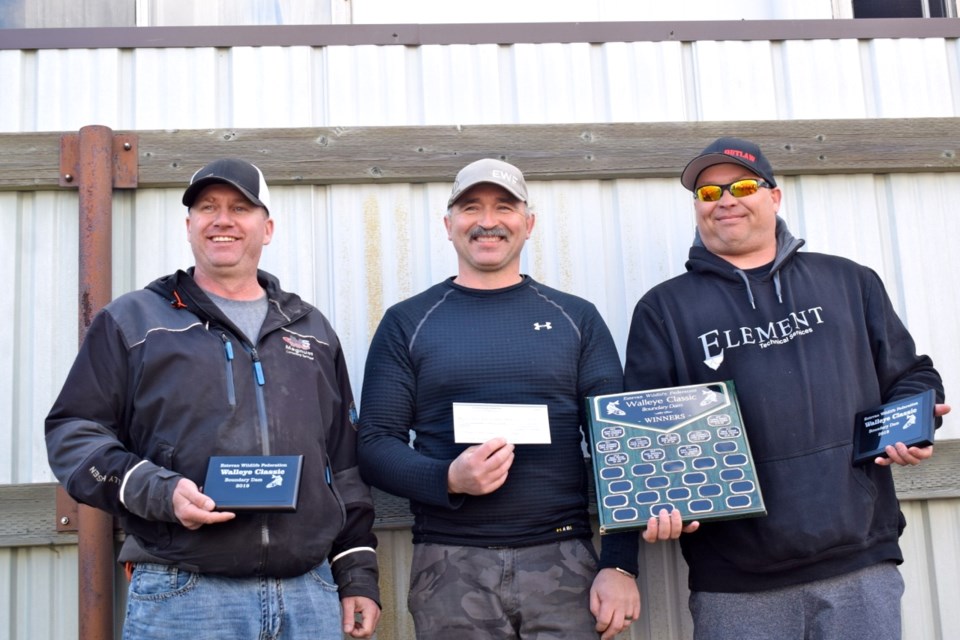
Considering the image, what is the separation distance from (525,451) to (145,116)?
88.3 inches

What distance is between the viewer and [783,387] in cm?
353

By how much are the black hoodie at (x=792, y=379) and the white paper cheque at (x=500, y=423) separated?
50cm

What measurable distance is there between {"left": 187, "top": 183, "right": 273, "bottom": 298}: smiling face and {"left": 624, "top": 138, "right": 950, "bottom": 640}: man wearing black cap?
4.63 ft

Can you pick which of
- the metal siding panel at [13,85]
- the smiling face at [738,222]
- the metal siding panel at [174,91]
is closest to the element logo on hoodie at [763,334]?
the smiling face at [738,222]

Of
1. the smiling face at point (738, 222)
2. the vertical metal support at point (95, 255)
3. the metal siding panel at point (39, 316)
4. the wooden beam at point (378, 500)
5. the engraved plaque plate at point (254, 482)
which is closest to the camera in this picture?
the engraved plaque plate at point (254, 482)

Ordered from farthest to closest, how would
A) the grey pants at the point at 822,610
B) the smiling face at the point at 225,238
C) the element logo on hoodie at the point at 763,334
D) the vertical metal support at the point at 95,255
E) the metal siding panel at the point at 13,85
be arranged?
the metal siding panel at the point at 13,85
the vertical metal support at the point at 95,255
the element logo on hoodie at the point at 763,334
the smiling face at the point at 225,238
the grey pants at the point at 822,610

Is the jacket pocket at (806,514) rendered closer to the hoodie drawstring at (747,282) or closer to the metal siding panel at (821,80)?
the hoodie drawstring at (747,282)

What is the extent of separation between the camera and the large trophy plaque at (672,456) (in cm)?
333

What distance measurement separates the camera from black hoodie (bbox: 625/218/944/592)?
→ 3.41 metres

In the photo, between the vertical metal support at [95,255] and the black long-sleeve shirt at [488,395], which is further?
the vertical metal support at [95,255]

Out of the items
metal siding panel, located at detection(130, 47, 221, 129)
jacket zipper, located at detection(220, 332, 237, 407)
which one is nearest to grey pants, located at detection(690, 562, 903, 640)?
jacket zipper, located at detection(220, 332, 237, 407)

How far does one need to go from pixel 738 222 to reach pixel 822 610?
139 cm

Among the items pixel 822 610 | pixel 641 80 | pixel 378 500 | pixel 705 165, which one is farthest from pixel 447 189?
pixel 822 610

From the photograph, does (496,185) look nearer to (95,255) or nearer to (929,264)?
(95,255)
